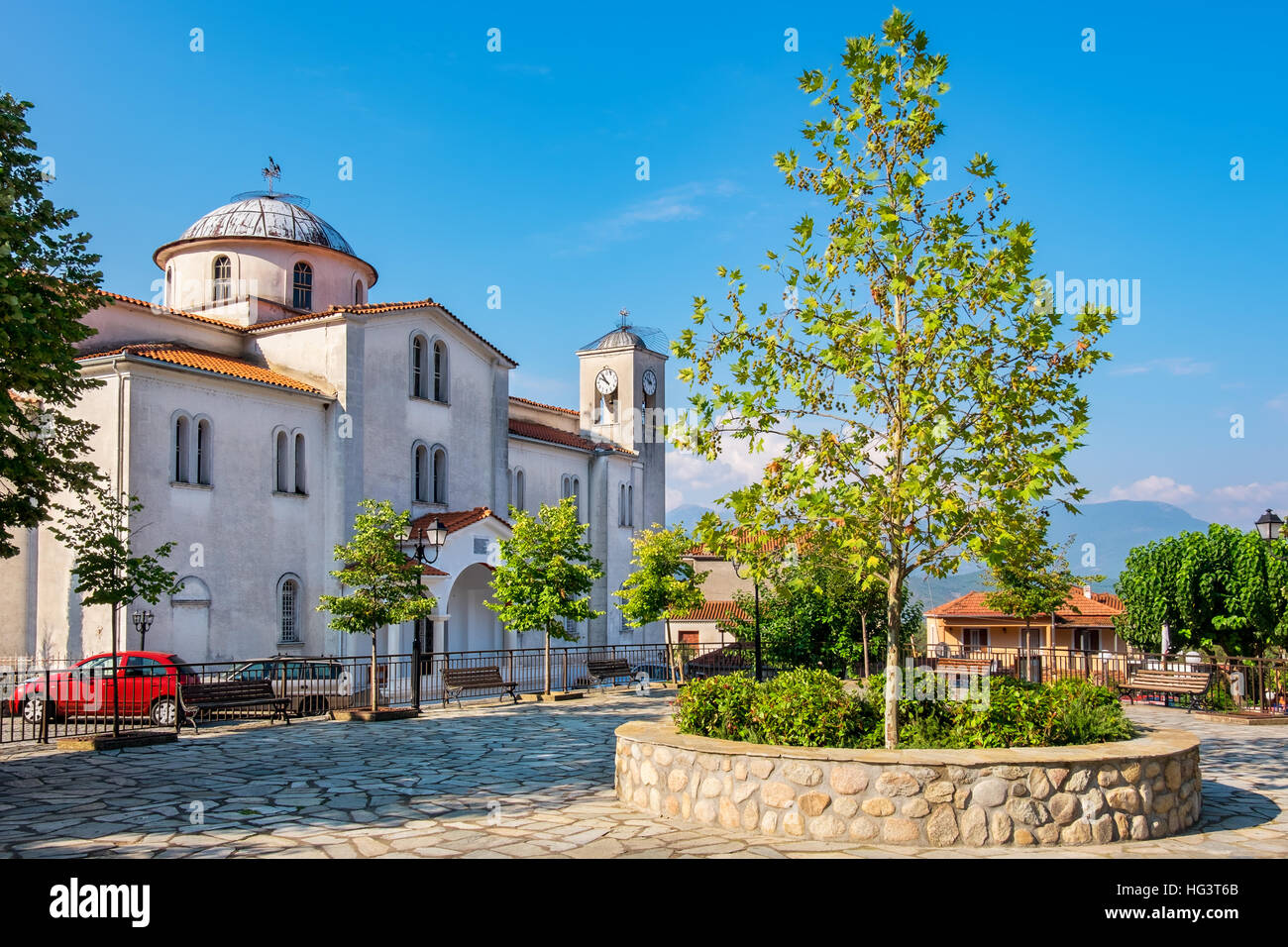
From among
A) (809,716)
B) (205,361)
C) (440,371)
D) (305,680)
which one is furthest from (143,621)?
(809,716)

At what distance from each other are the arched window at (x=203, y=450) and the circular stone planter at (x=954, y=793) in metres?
19.8

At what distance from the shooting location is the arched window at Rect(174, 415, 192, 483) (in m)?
24.0

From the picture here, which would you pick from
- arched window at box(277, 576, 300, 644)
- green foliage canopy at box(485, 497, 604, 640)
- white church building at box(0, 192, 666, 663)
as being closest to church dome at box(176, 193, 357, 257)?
white church building at box(0, 192, 666, 663)

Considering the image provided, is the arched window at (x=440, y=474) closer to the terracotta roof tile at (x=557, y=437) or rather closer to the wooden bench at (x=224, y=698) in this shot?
the terracotta roof tile at (x=557, y=437)

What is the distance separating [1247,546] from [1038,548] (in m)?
18.0

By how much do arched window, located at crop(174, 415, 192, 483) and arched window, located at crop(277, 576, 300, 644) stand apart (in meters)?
3.84

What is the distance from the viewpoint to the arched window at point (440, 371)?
31.7 metres

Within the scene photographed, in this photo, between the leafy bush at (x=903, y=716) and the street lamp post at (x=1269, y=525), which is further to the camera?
the street lamp post at (x=1269, y=525)

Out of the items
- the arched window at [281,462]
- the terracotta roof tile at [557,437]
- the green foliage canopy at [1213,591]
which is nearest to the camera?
the green foliage canopy at [1213,591]

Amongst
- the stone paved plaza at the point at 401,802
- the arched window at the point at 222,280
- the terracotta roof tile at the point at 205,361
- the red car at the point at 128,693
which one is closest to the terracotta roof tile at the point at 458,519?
the terracotta roof tile at the point at 205,361

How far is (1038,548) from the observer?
9305 mm

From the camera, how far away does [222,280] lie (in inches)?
1308

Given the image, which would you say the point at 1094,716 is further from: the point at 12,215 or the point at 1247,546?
the point at 1247,546
